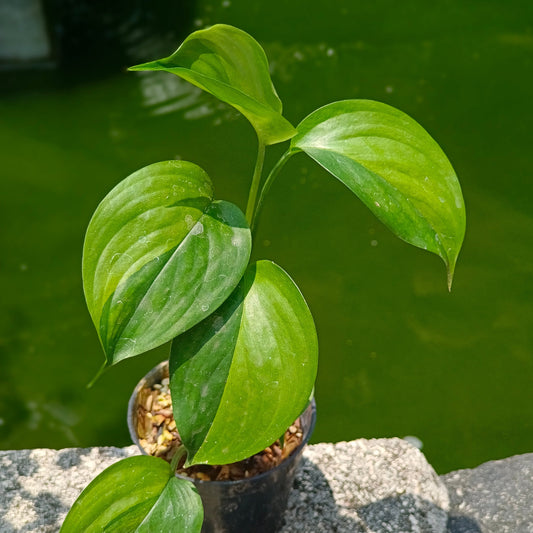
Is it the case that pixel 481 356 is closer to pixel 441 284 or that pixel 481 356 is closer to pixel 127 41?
pixel 441 284

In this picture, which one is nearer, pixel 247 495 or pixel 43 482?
pixel 247 495

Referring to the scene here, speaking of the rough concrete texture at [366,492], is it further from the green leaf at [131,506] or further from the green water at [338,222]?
the green leaf at [131,506]

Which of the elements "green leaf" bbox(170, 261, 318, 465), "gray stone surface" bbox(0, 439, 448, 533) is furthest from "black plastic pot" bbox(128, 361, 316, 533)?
"green leaf" bbox(170, 261, 318, 465)

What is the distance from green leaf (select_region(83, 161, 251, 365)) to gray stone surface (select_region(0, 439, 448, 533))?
0.57 meters

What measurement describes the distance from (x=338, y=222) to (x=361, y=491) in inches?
39.0

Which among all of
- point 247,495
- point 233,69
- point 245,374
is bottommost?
point 247,495

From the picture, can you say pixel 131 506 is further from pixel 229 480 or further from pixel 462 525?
pixel 462 525

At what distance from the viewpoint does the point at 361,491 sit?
4.51 feet

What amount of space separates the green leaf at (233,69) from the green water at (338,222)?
97 cm

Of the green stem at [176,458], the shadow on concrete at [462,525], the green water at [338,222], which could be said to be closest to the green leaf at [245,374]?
the green stem at [176,458]

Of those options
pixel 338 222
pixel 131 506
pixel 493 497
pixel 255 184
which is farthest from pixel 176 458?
pixel 338 222

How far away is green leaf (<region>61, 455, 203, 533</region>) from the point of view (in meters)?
0.96

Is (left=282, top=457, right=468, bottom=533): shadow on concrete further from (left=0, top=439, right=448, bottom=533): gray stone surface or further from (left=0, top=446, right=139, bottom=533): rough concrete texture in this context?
(left=0, top=446, right=139, bottom=533): rough concrete texture

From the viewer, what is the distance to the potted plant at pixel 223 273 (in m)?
0.90
